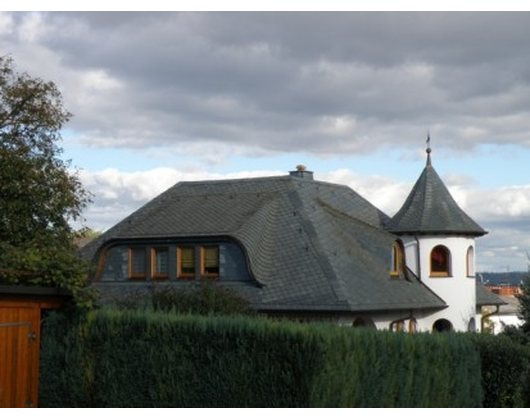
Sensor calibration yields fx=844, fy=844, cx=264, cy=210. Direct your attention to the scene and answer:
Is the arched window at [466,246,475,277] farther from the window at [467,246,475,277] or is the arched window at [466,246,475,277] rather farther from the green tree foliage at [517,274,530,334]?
the green tree foliage at [517,274,530,334]

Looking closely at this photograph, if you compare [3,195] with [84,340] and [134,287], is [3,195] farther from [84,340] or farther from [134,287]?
[84,340]

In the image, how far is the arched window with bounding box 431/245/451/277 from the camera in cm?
3803

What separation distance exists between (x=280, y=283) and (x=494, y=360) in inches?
411

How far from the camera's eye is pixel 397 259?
36562 millimetres

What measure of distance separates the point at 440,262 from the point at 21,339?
25152 millimetres

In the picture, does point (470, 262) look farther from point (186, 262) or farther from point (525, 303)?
point (186, 262)

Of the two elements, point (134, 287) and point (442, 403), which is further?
point (134, 287)

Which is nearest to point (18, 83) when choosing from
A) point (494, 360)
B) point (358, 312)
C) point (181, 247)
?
point (181, 247)

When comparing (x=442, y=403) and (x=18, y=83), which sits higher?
(x=18, y=83)

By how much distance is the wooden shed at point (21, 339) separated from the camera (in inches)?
A: 651

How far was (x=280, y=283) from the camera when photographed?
3109 cm

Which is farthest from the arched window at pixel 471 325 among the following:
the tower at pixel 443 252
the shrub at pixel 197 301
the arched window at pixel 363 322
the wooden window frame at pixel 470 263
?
the shrub at pixel 197 301

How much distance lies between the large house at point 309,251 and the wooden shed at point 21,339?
12.2 metres

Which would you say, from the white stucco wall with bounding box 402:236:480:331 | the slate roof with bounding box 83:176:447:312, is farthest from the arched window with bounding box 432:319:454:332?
the slate roof with bounding box 83:176:447:312
